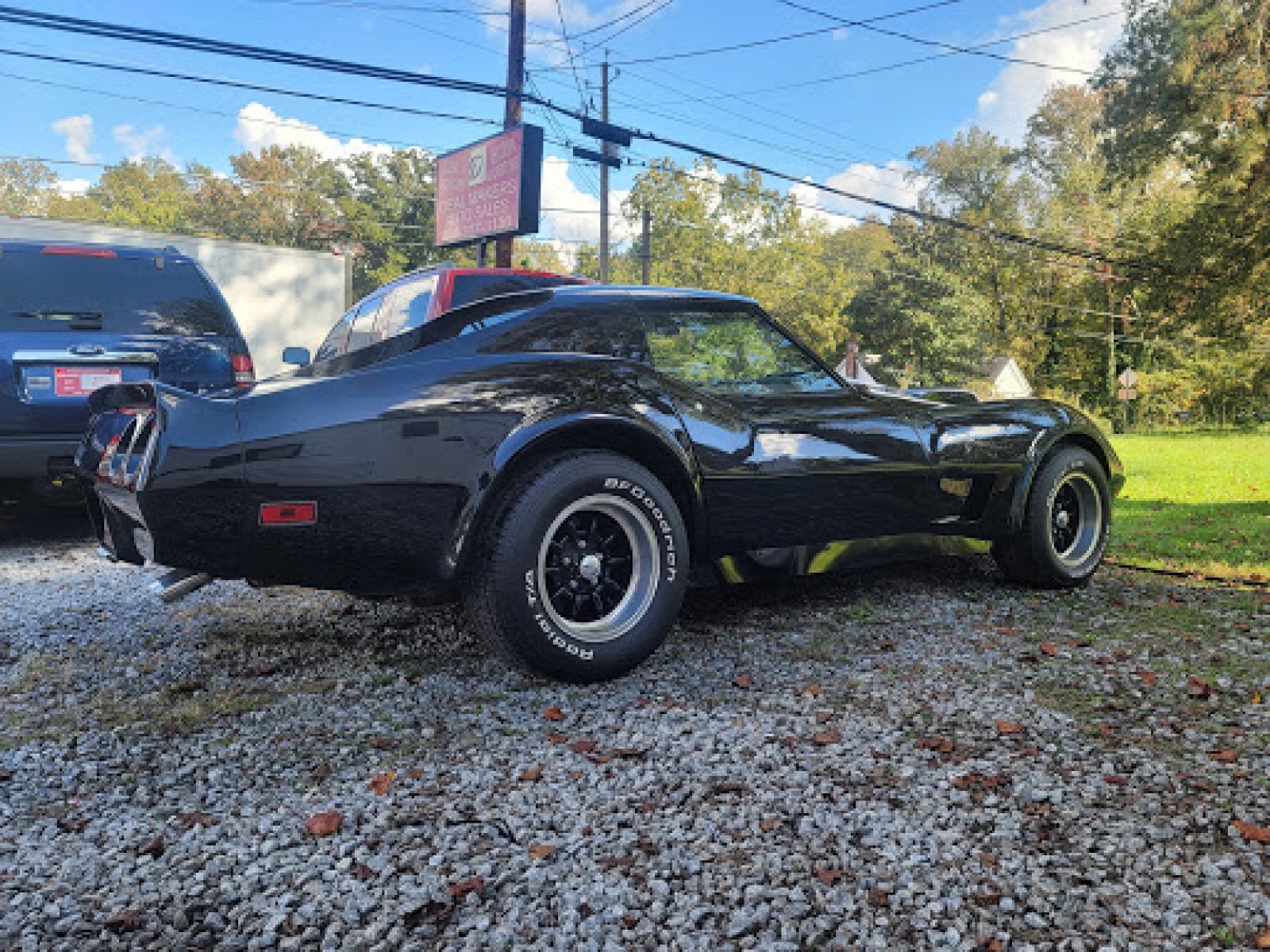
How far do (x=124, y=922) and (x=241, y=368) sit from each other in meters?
4.69

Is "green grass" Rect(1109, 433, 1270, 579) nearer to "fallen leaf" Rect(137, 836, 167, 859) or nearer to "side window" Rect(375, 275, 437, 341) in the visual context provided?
"side window" Rect(375, 275, 437, 341)

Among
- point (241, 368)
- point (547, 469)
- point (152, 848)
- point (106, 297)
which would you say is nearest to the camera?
point (152, 848)

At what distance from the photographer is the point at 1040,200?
174ft

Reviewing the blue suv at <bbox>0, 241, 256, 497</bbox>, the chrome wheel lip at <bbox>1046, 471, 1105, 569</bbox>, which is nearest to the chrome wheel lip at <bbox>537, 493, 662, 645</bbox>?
the chrome wheel lip at <bbox>1046, 471, 1105, 569</bbox>

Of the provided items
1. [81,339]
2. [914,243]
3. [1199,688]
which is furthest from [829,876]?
[914,243]

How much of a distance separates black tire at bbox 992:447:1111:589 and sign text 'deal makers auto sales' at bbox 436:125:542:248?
15.1 meters

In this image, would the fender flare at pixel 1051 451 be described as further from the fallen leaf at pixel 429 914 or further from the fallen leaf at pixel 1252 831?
the fallen leaf at pixel 429 914

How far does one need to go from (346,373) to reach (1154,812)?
2.48 m

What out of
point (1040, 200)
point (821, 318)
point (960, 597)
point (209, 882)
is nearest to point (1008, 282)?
point (1040, 200)

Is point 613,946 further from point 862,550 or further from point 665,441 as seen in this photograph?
point 862,550

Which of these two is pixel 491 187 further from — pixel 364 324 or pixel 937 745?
pixel 937 745

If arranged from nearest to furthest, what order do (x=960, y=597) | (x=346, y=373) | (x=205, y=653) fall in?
1. (x=346, y=373)
2. (x=205, y=653)
3. (x=960, y=597)

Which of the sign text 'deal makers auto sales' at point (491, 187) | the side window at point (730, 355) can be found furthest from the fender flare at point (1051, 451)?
the sign text 'deal makers auto sales' at point (491, 187)

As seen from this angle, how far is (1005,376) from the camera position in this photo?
2384 inches
